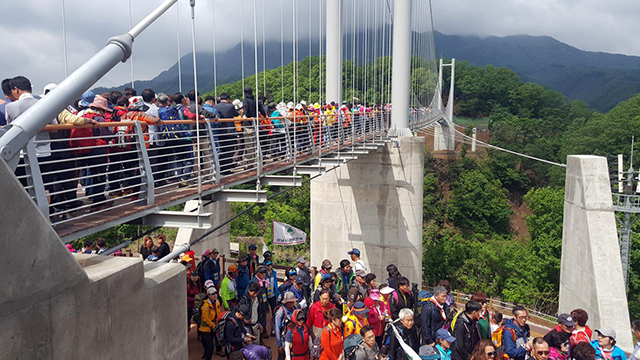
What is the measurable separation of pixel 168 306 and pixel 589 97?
130 m

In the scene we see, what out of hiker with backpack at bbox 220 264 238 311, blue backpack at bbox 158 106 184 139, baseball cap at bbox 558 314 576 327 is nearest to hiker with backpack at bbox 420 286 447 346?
baseball cap at bbox 558 314 576 327

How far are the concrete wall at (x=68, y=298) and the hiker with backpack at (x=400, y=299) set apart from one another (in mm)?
2776

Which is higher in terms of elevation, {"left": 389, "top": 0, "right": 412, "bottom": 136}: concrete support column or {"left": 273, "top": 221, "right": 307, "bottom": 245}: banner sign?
{"left": 389, "top": 0, "right": 412, "bottom": 136}: concrete support column

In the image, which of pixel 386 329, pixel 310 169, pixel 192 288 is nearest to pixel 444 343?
pixel 386 329

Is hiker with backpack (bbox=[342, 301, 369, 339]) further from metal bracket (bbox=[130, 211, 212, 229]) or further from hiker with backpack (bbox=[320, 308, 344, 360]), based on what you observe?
metal bracket (bbox=[130, 211, 212, 229])

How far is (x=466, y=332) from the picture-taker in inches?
185

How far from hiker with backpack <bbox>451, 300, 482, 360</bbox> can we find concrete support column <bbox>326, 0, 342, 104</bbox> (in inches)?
465

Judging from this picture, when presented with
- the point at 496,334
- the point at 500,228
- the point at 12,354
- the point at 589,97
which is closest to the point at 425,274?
the point at 500,228

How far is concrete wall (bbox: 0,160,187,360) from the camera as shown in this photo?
2508mm

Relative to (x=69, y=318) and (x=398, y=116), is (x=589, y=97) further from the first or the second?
(x=69, y=318)

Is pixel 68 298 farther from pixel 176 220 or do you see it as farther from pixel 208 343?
pixel 208 343

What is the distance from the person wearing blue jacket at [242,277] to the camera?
22.2ft

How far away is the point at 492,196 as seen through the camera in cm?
4038

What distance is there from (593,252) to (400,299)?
287 inches
